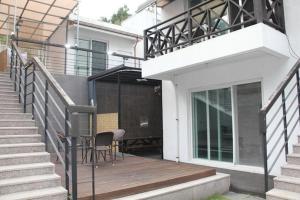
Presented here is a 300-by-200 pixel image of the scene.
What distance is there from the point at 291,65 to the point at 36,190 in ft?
17.3

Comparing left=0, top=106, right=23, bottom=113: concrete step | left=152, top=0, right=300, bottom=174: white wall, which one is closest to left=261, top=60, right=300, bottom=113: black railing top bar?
left=152, top=0, right=300, bottom=174: white wall

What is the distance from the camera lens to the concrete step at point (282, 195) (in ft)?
14.4

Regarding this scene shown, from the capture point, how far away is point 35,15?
38.0 ft

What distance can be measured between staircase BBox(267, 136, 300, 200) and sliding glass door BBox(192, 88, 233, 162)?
2205 millimetres

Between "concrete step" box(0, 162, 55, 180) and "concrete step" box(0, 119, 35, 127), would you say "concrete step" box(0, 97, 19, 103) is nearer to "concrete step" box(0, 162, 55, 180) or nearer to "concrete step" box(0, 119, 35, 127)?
"concrete step" box(0, 119, 35, 127)

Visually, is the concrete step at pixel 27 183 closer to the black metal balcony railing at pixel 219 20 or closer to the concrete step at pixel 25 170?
the concrete step at pixel 25 170

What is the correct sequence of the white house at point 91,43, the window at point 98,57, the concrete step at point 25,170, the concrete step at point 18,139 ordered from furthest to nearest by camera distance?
the window at point 98,57 < the white house at point 91,43 < the concrete step at point 18,139 < the concrete step at point 25,170

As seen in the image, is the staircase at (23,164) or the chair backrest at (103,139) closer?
the staircase at (23,164)

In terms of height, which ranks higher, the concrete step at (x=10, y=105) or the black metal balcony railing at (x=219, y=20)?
the black metal balcony railing at (x=219, y=20)

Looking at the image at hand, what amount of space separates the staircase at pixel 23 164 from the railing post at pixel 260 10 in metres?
4.42

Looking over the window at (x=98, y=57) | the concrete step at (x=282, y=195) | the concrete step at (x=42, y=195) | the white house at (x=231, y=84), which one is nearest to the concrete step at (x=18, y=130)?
the concrete step at (x=42, y=195)

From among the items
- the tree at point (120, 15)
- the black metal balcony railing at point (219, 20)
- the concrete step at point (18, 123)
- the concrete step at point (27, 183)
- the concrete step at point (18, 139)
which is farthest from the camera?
the tree at point (120, 15)

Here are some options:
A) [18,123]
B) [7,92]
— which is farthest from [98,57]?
[18,123]

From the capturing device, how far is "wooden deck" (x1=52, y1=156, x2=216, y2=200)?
4890 mm
